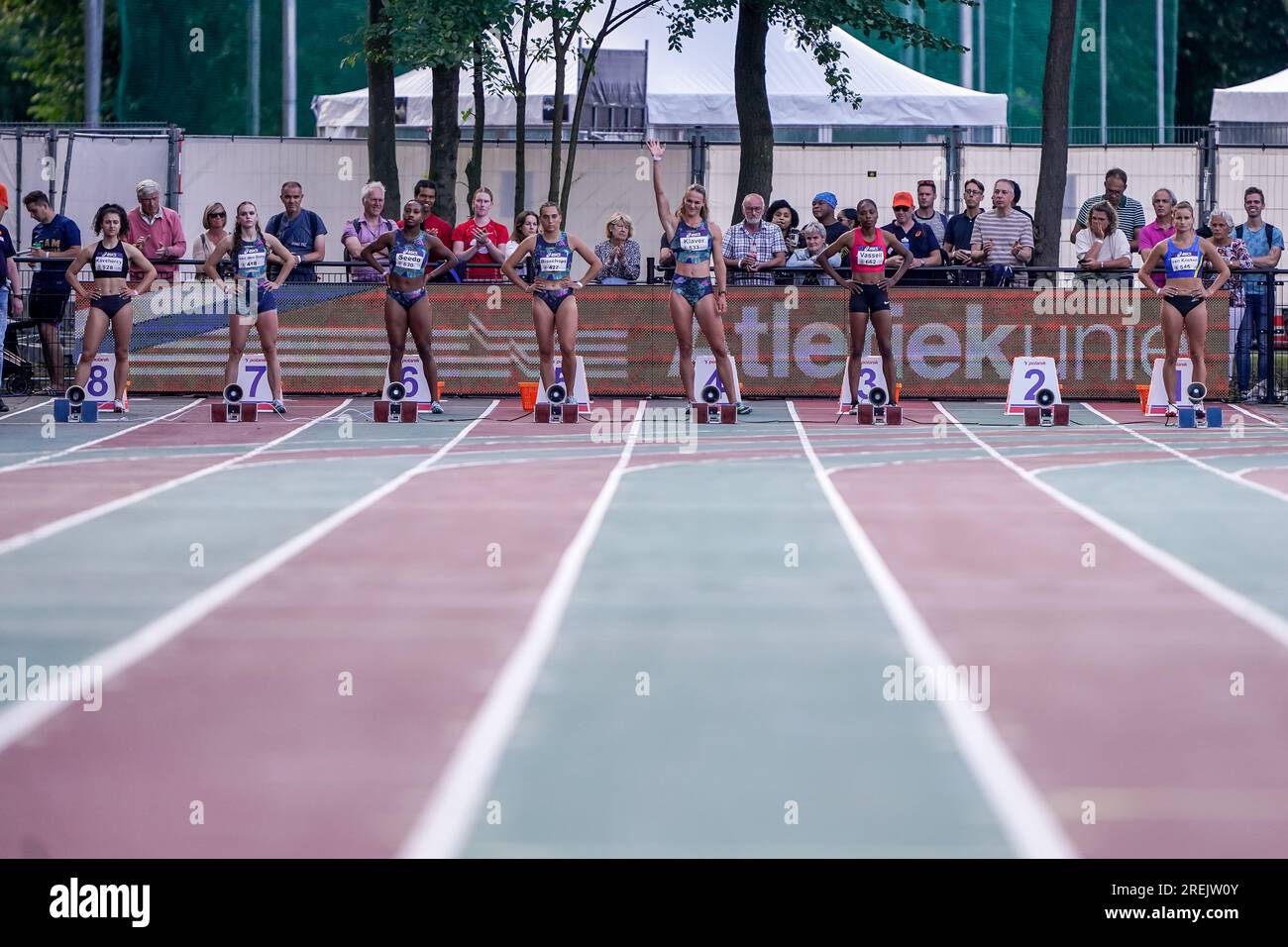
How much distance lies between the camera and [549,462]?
15273 mm

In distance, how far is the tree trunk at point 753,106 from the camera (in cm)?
2497

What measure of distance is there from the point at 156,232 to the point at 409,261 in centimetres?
365

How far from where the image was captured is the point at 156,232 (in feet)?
69.5

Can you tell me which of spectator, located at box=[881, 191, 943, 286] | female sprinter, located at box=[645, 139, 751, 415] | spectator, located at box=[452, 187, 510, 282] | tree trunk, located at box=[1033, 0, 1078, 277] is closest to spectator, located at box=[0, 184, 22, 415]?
spectator, located at box=[452, 187, 510, 282]

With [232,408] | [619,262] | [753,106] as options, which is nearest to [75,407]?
[232,408]

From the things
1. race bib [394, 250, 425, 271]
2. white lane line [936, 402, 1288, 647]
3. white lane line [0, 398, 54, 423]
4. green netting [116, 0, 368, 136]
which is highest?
green netting [116, 0, 368, 136]

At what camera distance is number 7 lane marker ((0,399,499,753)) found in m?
6.57

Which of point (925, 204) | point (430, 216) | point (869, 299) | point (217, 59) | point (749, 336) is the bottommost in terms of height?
point (749, 336)

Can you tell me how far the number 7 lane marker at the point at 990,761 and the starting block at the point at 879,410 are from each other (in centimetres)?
940

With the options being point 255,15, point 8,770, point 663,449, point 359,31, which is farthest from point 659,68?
point 8,770

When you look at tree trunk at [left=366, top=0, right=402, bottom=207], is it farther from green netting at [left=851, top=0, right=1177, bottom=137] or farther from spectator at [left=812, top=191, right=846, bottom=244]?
green netting at [left=851, top=0, right=1177, bottom=137]

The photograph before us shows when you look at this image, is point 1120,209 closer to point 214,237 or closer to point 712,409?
point 712,409

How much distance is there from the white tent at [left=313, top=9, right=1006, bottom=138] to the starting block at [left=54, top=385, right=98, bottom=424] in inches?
457

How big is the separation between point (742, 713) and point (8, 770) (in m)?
2.25
